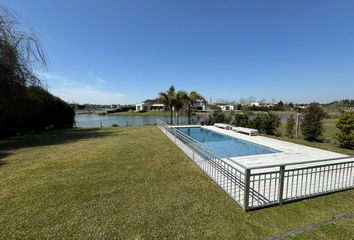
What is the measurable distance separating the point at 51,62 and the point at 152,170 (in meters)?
9.19

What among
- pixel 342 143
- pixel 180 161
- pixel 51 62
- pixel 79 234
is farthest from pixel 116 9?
pixel 342 143

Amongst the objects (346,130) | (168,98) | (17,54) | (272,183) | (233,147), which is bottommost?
(233,147)

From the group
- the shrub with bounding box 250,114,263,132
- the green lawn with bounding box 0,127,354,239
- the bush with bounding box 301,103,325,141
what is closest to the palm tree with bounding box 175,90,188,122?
the shrub with bounding box 250,114,263,132

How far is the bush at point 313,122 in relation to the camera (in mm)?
9516

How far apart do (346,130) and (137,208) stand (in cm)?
930

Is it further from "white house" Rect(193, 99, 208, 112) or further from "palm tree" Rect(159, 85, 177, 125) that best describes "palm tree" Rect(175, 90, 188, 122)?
"white house" Rect(193, 99, 208, 112)

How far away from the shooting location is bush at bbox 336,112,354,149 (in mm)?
7734

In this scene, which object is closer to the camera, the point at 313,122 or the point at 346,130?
the point at 346,130

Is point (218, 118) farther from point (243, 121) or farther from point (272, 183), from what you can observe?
point (272, 183)

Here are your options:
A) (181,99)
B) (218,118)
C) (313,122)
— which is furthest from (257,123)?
(181,99)

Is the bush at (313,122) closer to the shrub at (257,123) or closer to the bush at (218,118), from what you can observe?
the shrub at (257,123)

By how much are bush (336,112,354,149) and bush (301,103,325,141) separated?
1301 mm

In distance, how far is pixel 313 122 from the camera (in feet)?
31.5

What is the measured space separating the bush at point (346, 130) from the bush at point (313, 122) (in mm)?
1301
